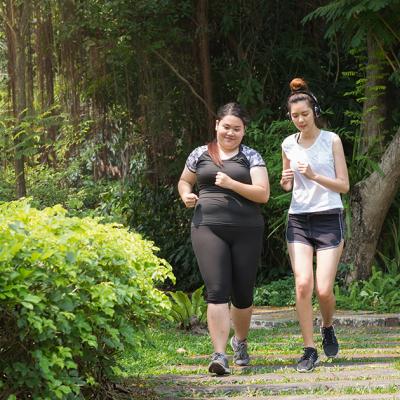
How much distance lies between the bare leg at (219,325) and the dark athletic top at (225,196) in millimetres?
567

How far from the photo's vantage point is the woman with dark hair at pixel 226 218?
659 centimetres

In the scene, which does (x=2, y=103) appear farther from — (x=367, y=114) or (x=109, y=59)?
(x=367, y=114)

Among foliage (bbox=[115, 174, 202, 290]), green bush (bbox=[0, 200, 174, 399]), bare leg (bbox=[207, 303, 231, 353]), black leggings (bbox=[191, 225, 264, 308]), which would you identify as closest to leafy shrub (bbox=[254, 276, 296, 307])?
foliage (bbox=[115, 174, 202, 290])

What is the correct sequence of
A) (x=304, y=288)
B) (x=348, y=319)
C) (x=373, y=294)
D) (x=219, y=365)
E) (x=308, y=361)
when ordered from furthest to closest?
(x=373, y=294) → (x=348, y=319) → (x=304, y=288) → (x=308, y=361) → (x=219, y=365)

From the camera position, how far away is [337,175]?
675 centimetres

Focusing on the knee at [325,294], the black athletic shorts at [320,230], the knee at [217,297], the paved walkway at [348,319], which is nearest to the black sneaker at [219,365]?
the knee at [217,297]

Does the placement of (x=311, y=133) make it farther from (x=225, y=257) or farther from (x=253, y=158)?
(x=225, y=257)

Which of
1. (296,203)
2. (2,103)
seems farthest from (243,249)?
(2,103)

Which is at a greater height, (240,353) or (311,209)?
(311,209)

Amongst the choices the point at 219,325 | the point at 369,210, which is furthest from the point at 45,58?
the point at 219,325

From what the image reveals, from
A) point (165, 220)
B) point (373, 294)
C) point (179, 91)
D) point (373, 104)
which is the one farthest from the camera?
point (165, 220)

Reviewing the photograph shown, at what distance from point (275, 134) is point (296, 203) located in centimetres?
650

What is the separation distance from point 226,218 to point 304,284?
0.67 m

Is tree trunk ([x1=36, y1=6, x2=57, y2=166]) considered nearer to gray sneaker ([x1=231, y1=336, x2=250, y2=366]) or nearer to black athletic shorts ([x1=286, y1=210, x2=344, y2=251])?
gray sneaker ([x1=231, y1=336, x2=250, y2=366])
